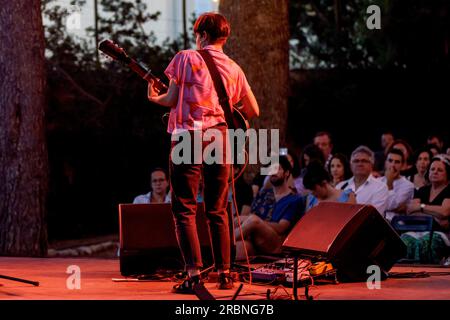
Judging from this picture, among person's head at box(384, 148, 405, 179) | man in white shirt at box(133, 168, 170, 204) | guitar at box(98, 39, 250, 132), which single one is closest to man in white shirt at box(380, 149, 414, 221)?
person's head at box(384, 148, 405, 179)

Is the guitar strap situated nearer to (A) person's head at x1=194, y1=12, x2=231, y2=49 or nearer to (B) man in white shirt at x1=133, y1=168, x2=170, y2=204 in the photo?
(A) person's head at x1=194, y1=12, x2=231, y2=49

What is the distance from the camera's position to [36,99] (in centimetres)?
909

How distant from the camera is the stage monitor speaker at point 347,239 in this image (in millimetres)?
5984

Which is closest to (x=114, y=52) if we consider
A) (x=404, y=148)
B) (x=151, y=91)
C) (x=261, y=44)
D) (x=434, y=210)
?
(x=151, y=91)

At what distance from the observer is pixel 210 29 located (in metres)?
5.79

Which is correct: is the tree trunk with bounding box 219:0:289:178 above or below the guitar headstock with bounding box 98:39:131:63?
above

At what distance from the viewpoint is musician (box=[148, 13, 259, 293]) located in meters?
5.72

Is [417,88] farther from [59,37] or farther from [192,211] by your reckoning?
[192,211]

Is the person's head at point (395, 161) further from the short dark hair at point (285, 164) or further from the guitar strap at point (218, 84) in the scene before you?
the guitar strap at point (218, 84)

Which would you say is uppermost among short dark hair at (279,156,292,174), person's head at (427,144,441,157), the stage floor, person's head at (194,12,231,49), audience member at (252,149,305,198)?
person's head at (194,12,231,49)

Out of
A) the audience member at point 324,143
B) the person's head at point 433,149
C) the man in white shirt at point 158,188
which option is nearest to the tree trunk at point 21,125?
the man in white shirt at point 158,188

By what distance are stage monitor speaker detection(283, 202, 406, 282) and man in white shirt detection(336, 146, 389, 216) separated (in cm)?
180
